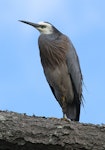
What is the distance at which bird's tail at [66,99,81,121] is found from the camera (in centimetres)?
720

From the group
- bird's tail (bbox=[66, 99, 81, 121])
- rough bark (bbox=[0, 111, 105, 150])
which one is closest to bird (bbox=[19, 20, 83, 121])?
bird's tail (bbox=[66, 99, 81, 121])

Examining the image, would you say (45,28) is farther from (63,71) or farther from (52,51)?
(63,71)

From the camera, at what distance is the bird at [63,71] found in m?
7.21

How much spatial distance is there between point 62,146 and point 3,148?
655 mm

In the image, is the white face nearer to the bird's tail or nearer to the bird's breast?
the bird's breast

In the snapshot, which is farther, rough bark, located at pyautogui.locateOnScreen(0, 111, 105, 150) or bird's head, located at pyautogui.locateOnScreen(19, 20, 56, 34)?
bird's head, located at pyautogui.locateOnScreen(19, 20, 56, 34)

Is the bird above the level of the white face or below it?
below

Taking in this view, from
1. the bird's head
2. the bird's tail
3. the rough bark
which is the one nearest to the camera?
the rough bark

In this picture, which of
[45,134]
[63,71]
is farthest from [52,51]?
[45,134]

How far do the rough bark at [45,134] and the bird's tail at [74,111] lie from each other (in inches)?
79.2

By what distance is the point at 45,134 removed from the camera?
16.1 feet

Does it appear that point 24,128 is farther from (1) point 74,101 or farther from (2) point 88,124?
(1) point 74,101

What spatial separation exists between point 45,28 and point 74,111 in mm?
1642

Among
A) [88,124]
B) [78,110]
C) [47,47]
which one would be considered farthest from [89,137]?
[47,47]
